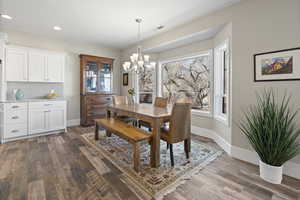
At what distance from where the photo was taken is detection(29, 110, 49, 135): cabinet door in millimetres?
3589

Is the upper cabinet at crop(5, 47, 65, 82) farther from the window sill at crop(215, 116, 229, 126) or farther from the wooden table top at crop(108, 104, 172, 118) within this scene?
the window sill at crop(215, 116, 229, 126)

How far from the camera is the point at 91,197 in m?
1.58

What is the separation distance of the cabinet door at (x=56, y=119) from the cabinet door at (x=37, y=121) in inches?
4.3

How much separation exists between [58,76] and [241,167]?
4912mm

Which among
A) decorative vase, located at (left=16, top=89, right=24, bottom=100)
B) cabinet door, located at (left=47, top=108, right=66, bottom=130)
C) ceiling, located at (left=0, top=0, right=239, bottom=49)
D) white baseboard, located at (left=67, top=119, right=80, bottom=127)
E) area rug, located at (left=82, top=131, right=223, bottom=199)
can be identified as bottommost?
area rug, located at (left=82, top=131, right=223, bottom=199)

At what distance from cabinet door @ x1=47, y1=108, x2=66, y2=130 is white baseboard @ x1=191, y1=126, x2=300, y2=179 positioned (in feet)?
12.5

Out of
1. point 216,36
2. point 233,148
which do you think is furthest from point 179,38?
point 233,148

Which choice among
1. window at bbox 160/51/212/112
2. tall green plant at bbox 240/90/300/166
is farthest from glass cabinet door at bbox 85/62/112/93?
tall green plant at bbox 240/90/300/166

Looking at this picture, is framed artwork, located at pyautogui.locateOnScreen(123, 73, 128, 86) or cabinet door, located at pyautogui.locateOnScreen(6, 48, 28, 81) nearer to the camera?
cabinet door, located at pyautogui.locateOnScreen(6, 48, 28, 81)

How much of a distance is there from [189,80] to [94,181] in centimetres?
344

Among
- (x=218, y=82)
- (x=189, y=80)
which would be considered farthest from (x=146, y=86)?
(x=218, y=82)

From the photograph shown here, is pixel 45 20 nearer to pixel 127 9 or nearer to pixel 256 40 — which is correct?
pixel 127 9

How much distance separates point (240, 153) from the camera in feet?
8.16

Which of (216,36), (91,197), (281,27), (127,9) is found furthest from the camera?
(216,36)
